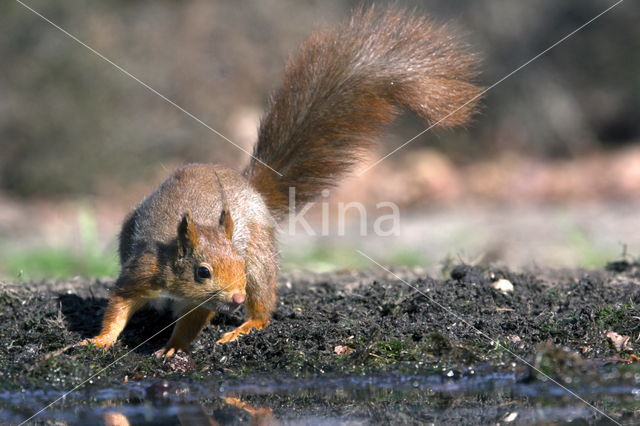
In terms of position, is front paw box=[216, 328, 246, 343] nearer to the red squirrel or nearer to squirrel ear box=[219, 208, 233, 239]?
the red squirrel

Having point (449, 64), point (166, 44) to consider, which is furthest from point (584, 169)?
point (449, 64)

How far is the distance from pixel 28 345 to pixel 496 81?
29.7ft

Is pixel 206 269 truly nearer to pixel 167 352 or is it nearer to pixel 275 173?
pixel 167 352

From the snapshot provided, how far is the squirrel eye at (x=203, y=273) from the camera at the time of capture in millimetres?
4012

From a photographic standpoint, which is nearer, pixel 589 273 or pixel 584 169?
pixel 589 273

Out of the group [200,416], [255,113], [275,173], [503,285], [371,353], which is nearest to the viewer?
[200,416]

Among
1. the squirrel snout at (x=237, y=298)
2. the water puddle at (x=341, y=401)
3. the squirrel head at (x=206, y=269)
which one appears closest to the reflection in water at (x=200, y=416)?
the water puddle at (x=341, y=401)

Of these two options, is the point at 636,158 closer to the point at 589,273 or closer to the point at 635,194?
the point at 635,194

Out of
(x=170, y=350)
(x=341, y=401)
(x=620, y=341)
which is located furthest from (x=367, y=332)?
A: (x=620, y=341)

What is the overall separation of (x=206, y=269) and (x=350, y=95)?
122 cm

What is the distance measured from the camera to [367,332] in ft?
13.3

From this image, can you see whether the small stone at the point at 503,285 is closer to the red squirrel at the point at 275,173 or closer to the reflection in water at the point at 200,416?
the red squirrel at the point at 275,173

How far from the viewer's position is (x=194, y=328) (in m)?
4.08

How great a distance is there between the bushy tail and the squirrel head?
29.9 inches
